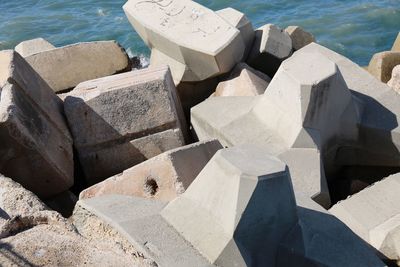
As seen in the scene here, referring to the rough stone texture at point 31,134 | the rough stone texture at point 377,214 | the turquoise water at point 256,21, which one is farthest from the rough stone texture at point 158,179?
the turquoise water at point 256,21

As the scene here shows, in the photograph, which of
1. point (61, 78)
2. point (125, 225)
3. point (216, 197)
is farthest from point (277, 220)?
point (61, 78)

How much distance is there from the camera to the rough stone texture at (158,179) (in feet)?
10.3

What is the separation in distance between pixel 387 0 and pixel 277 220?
9078 millimetres

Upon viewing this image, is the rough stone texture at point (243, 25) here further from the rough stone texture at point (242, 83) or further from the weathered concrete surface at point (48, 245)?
the weathered concrete surface at point (48, 245)

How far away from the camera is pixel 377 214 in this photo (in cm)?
319

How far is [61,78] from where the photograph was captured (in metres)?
4.66

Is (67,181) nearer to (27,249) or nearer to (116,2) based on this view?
(27,249)

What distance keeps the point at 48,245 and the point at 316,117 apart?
1.76 m

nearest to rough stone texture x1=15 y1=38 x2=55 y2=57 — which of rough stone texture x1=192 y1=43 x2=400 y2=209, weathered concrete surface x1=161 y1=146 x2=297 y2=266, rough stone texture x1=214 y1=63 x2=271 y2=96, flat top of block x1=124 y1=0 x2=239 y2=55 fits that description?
flat top of block x1=124 y1=0 x2=239 y2=55

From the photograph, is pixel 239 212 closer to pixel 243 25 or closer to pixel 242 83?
pixel 242 83

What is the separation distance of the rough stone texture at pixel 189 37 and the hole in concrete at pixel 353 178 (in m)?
1.01

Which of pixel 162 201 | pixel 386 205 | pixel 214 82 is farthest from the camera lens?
pixel 214 82

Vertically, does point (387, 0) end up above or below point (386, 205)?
below

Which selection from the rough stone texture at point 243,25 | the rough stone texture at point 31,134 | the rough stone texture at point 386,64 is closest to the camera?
the rough stone texture at point 31,134
